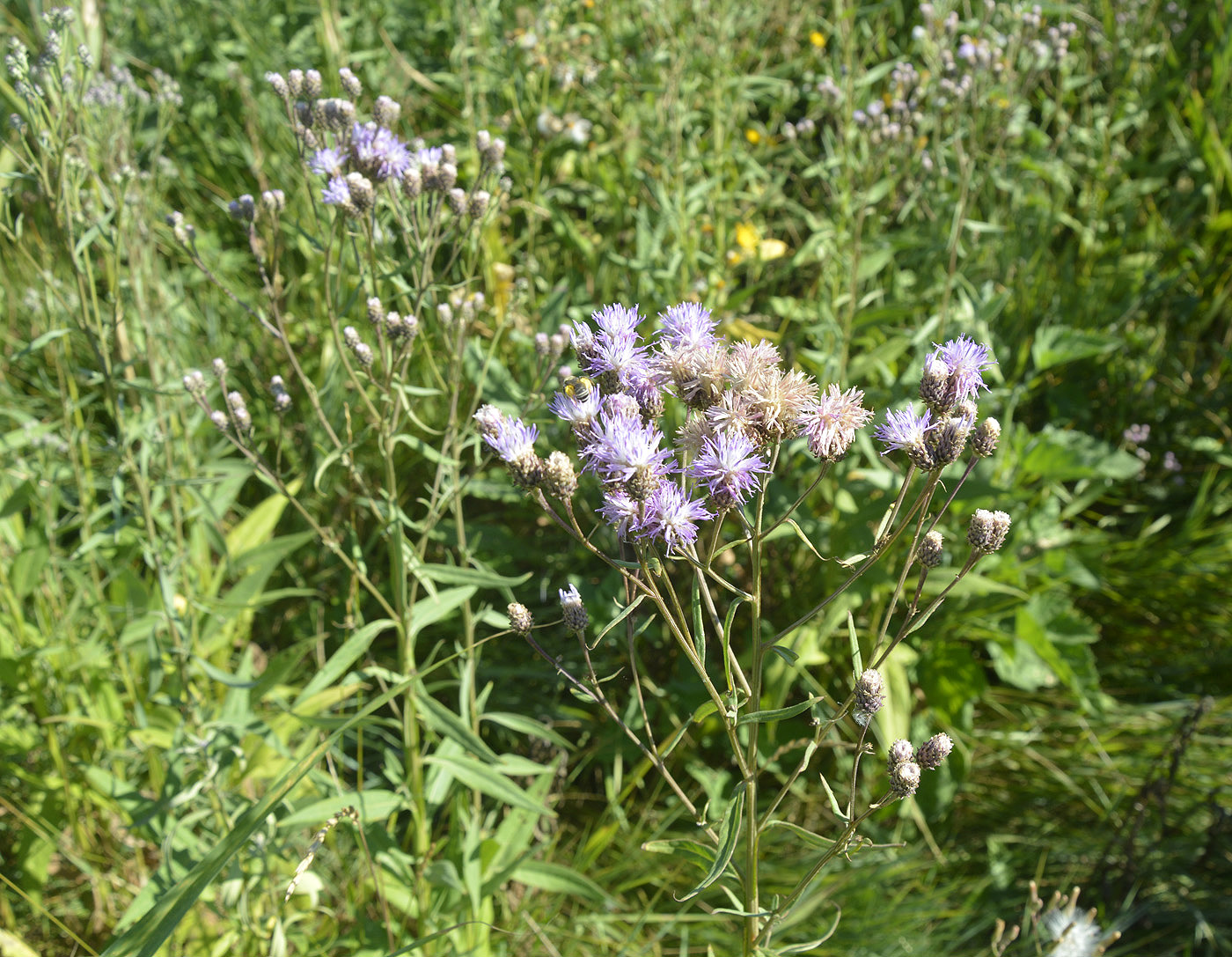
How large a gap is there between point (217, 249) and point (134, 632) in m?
2.10

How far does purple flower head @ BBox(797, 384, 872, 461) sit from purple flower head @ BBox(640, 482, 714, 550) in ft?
0.60

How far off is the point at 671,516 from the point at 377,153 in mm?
1145

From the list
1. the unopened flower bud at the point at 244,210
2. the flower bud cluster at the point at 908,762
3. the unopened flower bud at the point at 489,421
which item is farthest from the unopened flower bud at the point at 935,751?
the unopened flower bud at the point at 244,210

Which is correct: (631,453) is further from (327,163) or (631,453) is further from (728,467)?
(327,163)

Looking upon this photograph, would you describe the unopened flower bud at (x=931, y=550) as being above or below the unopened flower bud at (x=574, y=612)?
above

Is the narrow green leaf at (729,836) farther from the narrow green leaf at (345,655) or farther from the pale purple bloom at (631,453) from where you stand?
the narrow green leaf at (345,655)

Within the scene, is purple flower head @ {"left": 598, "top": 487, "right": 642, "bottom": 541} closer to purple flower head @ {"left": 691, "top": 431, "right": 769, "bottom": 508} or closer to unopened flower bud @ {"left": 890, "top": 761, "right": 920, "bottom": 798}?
purple flower head @ {"left": 691, "top": 431, "right": 769, "bottom": 508}

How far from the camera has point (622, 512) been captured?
4.02 feet

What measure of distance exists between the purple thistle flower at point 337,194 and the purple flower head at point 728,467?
0.98 meters

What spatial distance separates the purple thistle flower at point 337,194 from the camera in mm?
1812

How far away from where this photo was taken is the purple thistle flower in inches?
71.3

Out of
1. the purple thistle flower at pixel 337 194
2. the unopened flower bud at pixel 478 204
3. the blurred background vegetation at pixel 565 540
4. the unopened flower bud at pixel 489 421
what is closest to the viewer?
the unopened flower bud at pixel 489 421

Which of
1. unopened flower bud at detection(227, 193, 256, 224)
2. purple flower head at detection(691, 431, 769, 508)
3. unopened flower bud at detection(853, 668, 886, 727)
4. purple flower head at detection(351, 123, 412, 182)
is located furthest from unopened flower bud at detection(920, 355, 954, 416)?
unopened flower bud at detection(227, 193, 256, 224)

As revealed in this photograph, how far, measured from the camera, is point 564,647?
2982 millimetres
